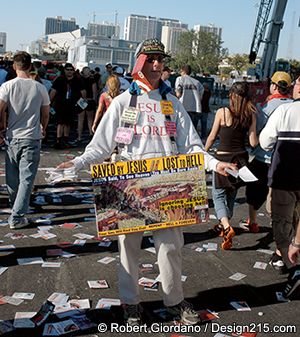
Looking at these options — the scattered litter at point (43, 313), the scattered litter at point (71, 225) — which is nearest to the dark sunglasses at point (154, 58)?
the scattered litter at point (43, 313)

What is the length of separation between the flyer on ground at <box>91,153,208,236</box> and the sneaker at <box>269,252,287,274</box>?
75.9 inches

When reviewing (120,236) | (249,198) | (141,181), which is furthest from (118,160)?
(249,198)

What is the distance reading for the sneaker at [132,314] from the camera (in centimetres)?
375

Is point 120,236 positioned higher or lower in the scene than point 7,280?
higher

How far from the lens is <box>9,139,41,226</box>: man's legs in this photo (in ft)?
19.3

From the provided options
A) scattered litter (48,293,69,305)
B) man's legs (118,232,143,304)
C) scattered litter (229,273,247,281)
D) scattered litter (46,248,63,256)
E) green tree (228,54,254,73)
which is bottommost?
scattered litter (46,248,63,256)

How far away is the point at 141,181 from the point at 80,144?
30.9ft

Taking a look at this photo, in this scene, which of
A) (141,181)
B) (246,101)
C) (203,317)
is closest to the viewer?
(141,181)

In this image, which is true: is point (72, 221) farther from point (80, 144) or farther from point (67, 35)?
point (67, 35)

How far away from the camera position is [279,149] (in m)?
4.18

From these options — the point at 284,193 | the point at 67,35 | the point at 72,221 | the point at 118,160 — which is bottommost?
the point at 72,221

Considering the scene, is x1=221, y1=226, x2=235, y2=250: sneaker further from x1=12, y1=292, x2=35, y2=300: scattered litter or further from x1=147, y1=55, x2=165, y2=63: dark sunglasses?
x1=147, y1=55, x2=165, y2=63: dark sunglasses

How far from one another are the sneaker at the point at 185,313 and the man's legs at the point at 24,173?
2700 mm

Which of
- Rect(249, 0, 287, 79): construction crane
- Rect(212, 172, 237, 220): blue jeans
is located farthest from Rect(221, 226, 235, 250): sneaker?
Rect(249, 0, 287, 79): construction crane
